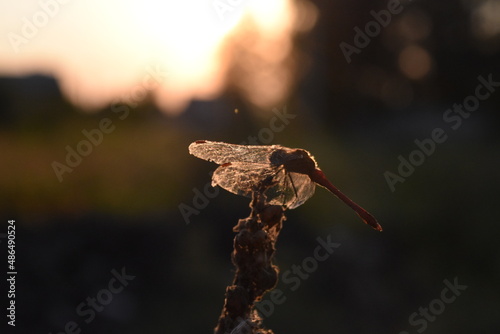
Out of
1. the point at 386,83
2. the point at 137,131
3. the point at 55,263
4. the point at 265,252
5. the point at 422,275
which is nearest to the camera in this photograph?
the point at 265,252

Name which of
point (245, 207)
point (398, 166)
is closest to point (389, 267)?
point (245, 207)

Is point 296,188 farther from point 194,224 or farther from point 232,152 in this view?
point 194,224

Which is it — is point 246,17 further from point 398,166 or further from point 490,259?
point 490,259

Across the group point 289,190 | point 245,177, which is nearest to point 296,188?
point 289,190

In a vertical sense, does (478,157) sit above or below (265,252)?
below

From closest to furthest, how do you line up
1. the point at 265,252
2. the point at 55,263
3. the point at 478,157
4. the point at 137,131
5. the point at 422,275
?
1. the point at 265,252
2. the point at 55,263
3. the point at 422,275
4. the point at 137,131
5. the point at 478,157

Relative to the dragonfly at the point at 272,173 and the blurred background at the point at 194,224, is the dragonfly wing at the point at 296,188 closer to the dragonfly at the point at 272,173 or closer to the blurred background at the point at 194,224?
the dragonfly at the point at 272,173

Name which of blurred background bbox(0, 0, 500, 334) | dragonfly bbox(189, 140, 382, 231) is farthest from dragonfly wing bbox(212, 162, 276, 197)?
blurred background bbox(0, 0, 500, 334)
